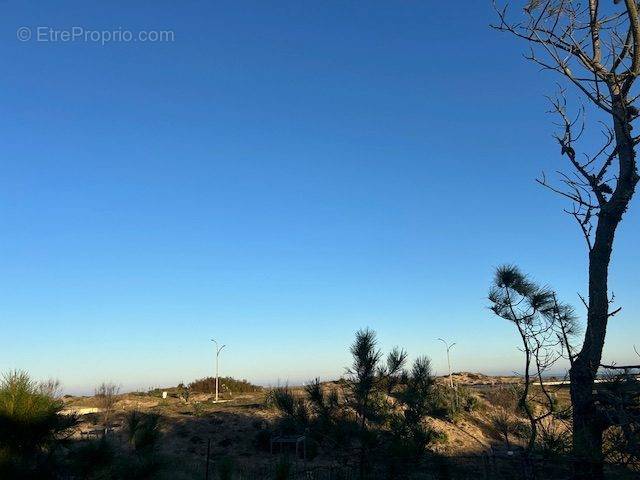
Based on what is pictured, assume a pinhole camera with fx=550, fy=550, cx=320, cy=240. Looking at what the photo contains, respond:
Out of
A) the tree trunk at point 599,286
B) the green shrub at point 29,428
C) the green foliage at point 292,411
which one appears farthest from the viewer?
the green foliage at point 292,411

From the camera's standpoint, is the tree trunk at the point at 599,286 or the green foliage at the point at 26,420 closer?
the tree trunk at the point at 599,286

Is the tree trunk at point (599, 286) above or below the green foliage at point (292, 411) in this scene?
above

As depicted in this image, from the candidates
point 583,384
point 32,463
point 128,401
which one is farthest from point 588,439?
point 128,401

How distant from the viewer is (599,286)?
275 inches

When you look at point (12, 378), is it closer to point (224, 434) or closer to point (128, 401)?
point (224, 434)

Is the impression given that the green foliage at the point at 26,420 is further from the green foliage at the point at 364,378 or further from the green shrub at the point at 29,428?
the green foliage at the point at 364,378

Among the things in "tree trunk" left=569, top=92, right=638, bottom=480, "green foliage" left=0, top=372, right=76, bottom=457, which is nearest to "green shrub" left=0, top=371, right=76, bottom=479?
"green foliage" left=0, top=372, right=76, bottom=457

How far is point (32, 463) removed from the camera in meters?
7.82

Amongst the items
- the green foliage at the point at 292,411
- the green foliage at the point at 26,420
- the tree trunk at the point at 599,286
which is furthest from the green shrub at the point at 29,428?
the tree trunk at the point at 599,286

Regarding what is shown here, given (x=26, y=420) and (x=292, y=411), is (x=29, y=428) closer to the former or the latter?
(x=26, y=420)

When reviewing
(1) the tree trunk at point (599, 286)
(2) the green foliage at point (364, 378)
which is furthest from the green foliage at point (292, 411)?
(1) the tree trunk at point (599, 286)

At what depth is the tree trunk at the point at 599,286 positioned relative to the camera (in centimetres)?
660

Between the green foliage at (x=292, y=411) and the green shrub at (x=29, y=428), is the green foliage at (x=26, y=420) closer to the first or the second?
the green shrub at (x=29, y=428)

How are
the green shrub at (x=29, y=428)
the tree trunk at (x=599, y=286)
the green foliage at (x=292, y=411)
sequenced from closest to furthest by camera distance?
the tree trunk at (x=599, y=286)
the green shrub at (x=29, y=428)
the green foliage at (x=292, y=411)
